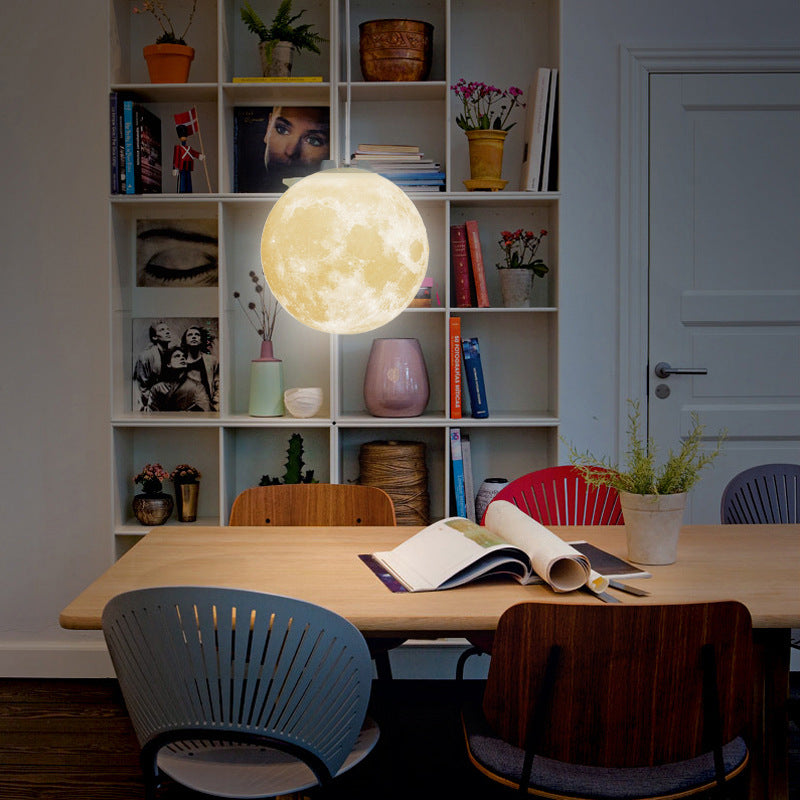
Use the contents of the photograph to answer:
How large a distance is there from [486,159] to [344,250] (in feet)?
5.15

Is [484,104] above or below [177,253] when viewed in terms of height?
above

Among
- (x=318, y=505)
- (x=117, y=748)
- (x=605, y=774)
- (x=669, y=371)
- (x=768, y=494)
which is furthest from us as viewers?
(x=669, y=371)

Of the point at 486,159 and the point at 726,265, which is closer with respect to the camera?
the point at 486,159

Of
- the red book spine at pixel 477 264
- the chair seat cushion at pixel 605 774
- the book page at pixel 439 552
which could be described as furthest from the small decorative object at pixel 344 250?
the red book spine at pixel 477 264

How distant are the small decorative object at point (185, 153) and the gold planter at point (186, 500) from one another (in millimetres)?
1059

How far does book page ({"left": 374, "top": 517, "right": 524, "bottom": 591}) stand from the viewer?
1.83 metres

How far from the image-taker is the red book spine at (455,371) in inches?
127

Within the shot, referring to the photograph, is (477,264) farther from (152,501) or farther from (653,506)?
(653,506)

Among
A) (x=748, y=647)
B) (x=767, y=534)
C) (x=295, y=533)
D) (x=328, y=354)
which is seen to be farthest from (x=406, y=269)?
(x=328, y=354)

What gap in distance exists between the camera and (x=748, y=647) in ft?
4.83

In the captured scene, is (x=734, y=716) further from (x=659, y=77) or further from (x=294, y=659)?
(x=659, y=77)

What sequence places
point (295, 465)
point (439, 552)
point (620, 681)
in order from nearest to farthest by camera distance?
point (620, 681)
point (439, 552)
point (295, 465)

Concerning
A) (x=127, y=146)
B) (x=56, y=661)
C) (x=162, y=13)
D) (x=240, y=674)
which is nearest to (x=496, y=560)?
(x=240, y=674)

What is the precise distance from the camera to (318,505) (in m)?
2.56
